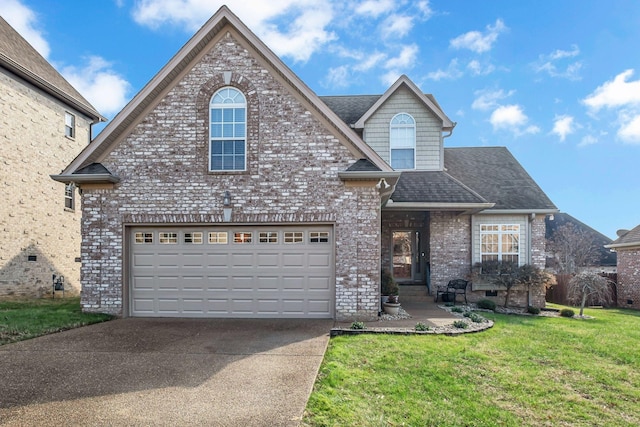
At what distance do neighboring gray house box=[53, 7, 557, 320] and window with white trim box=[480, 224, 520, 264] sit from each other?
21.2 ft

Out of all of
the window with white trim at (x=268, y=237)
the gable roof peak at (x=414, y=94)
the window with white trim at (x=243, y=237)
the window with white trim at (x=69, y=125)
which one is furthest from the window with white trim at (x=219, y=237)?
the window with white trim at (x=69, y=125)

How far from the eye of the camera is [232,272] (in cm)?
1009

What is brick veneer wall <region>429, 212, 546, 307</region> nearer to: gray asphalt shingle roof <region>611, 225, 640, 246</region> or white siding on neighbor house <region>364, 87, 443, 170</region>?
white siding on neighbor house <region>364, 87, 443, 170</region>

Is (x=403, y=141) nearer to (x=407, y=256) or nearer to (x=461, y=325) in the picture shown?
(x=407, y=256)

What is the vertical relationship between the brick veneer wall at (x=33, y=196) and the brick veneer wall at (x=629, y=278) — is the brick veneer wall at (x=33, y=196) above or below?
above

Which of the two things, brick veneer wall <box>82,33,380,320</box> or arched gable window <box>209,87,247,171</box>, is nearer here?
brick veneer wall <box>82,33,380,320</box>

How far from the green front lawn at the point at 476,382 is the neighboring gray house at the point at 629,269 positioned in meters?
11.6

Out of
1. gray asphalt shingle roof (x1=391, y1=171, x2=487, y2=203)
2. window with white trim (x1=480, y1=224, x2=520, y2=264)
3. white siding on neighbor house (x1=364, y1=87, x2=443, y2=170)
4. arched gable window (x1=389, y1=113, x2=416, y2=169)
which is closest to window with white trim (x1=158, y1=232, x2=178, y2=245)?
gray asphalt shingle roof (x1=391, y1=171, x2=487, y2=203)

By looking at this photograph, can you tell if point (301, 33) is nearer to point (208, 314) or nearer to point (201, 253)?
point (201, 253)

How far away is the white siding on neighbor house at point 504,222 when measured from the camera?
47.2 feet

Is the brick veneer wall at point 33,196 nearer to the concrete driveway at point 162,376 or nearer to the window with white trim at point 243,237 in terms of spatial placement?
the concrete driveway at point 162,376

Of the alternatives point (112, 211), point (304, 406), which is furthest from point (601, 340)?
point (112, 211)

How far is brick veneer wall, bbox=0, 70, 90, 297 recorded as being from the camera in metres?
14.6

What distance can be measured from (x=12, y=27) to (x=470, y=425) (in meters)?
23.1
